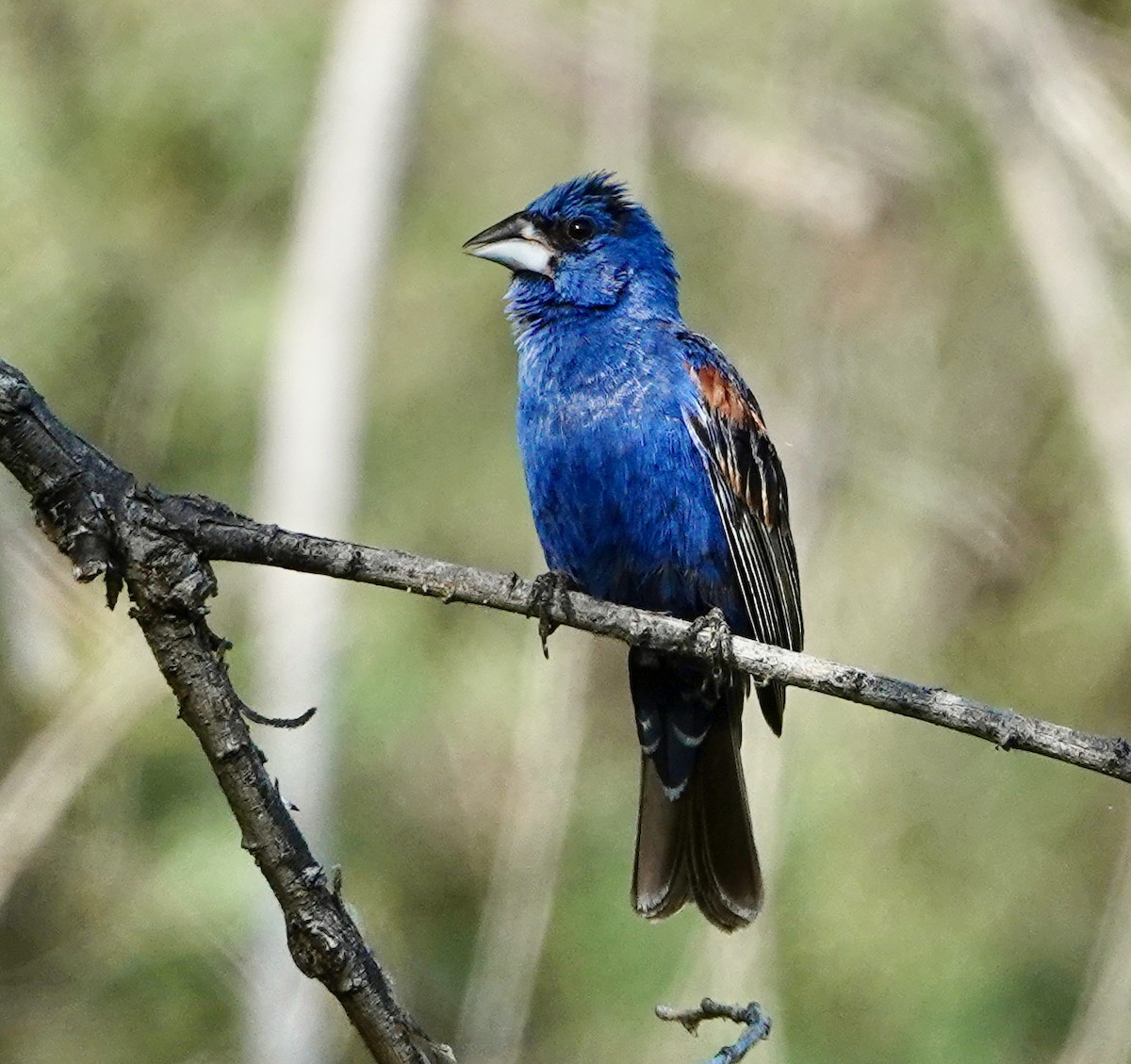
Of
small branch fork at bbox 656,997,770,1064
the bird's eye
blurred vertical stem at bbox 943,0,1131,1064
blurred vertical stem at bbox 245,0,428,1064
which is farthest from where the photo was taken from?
blurred vertical stem at bbox 943,0,1131,1064

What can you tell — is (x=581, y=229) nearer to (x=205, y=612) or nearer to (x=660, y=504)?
(x=660, y=504)

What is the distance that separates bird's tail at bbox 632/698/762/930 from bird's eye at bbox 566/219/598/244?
126 cm

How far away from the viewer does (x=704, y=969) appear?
168 inches

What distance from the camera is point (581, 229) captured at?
168 inches

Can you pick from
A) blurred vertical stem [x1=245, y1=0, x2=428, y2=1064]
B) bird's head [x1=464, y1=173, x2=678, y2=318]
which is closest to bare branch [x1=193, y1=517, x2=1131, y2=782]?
bird's head [x1=464, y1=173, x2=678, y2=318]

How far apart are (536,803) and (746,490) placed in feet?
3.36

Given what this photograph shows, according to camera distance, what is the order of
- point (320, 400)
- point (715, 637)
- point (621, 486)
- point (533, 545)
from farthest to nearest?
point (533, 545), point (320, 400), point (621, 486), point (715, 637)

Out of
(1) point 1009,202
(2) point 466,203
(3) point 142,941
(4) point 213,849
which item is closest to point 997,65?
(1) point 1009,202

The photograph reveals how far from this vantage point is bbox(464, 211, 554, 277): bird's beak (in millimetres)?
4117

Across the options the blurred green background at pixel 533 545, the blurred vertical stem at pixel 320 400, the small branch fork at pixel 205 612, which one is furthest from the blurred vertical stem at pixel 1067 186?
the small branch fork at pixel 205 612

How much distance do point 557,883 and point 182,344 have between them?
210cm

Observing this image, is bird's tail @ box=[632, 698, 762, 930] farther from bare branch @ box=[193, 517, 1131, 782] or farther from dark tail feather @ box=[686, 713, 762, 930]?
bare branch @ box=[193, 517, 1131, 782]

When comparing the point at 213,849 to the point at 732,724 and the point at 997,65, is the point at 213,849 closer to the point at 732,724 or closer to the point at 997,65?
the point at 732,724

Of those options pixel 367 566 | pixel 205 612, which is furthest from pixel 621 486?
pixel 205 612
